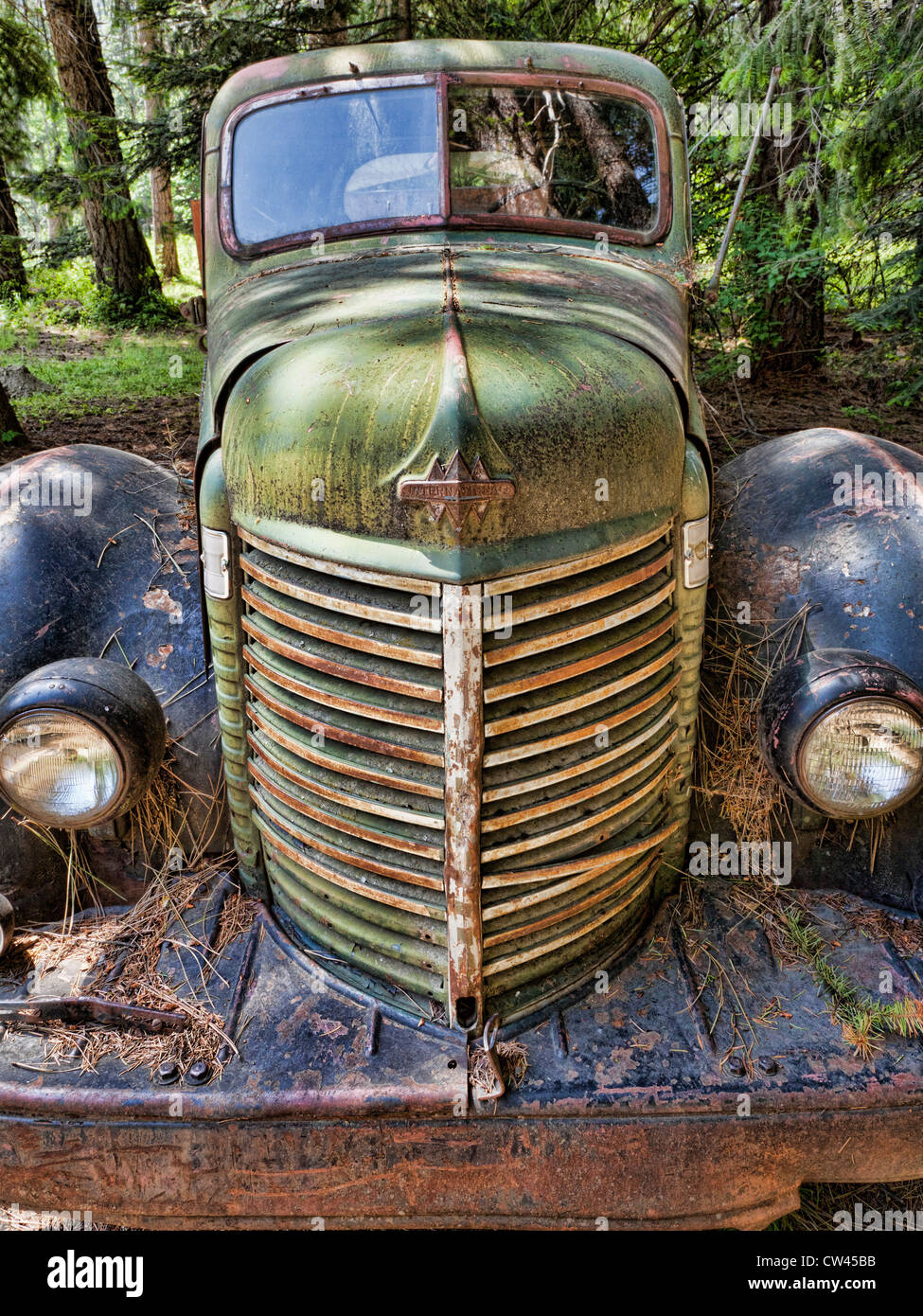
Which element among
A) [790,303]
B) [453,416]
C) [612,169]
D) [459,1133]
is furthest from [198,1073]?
[790,303]

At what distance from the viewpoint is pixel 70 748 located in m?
2.34

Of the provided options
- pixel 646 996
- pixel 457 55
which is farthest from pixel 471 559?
pixel 457 55

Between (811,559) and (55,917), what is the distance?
2373mm

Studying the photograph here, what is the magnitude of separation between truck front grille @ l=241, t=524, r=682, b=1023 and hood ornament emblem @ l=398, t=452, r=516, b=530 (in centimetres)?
15

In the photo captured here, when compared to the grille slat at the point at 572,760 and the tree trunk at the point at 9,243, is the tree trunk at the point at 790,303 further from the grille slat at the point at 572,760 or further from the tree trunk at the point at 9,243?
the grille slat at the point at 572,760

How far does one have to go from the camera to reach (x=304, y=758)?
90.2 inches

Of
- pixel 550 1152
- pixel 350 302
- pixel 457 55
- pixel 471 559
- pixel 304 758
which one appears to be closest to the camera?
pixel 471 559

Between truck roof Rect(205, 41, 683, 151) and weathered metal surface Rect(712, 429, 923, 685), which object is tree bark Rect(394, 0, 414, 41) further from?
weathered metal surface Rect(712, 429, 923, 685)

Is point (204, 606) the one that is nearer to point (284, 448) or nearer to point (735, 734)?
point (284, 448)

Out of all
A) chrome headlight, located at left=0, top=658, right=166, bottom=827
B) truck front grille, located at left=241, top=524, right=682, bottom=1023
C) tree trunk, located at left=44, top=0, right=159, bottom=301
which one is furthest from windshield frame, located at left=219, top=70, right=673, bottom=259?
tree trunk, located at left=44, top=0, right=159, bottom=301

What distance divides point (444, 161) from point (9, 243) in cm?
804

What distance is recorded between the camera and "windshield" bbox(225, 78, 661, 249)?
121 inches

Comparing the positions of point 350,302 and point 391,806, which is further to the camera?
point 350,302

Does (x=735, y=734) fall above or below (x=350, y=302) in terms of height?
below
